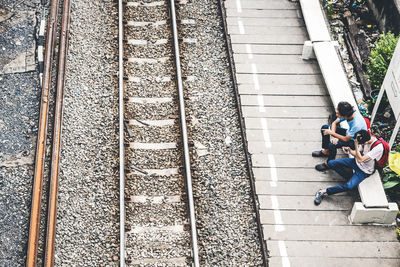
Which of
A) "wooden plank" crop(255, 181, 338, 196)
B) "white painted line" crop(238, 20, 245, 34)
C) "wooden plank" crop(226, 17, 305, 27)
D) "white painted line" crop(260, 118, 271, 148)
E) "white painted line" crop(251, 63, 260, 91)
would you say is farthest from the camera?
"wooden plank" crop(226, 17, 305, 27)

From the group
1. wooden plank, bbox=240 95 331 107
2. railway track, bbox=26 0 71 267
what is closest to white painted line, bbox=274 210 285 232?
wooden plank, bbox=240 95 331 107

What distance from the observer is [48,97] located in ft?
30.6

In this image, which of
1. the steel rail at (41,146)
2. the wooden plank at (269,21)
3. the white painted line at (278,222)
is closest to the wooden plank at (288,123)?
the white painted line at (278,222)

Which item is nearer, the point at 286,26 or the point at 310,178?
the point at 310,178

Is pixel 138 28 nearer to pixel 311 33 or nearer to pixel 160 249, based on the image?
pixel 311 33

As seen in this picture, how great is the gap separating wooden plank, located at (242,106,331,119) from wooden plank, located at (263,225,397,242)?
7.49 ft

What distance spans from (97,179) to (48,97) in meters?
2.04

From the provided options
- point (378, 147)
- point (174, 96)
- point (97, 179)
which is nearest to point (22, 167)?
point (97, 179)

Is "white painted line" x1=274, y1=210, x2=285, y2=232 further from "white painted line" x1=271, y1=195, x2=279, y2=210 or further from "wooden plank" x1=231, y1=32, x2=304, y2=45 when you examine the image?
"wooden plank" x1=231, y1=32, x2=304, y2=45

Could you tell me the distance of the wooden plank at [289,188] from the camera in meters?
8.37

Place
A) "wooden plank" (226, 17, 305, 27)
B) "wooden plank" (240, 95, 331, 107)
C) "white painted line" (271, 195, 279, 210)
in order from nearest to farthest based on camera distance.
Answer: "white painted line" (271, 195, 279, 210) < "wooden plank" (240, 95, 331, 107) < "wooden plank" (226, 17, 305, 27)

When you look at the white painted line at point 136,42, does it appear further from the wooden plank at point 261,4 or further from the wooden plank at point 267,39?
the wooden plank at point 261,4

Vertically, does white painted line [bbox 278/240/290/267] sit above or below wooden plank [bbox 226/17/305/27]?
below

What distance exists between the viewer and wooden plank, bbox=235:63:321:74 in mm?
10148
